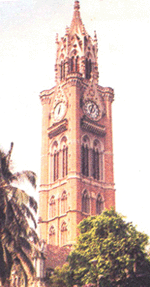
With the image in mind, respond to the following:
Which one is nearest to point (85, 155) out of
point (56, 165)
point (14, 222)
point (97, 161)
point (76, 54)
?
point (97, 161)

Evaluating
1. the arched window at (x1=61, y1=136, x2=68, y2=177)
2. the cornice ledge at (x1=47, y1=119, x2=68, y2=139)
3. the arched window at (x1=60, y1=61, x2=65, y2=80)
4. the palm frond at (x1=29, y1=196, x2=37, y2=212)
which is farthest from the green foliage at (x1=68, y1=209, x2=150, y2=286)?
the arched window at (x1=60, y1=61, x2=65, y2=80)

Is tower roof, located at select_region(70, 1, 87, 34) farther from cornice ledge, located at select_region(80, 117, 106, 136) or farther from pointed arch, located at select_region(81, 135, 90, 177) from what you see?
pointed arch, located at select_region(81, 135, 90, 177)

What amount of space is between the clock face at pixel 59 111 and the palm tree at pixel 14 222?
45.4 meters

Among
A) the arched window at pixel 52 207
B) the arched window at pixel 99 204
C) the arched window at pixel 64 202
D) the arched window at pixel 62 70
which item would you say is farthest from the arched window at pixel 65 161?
the arched window at pixel 62 70

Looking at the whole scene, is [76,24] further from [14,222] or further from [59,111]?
[14,222]

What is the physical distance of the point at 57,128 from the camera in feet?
219

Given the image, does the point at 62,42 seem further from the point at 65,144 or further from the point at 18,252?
the point at 18,252

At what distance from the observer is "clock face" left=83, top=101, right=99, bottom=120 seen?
2672 inches

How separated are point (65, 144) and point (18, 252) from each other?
148 feet

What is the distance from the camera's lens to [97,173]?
66.4 meters

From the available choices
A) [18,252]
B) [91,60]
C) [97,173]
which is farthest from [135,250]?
[91,60]

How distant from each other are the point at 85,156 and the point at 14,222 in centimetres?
4505

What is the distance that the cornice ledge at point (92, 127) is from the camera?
66.0 meters

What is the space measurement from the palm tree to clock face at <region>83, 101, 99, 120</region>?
45.6 metres
